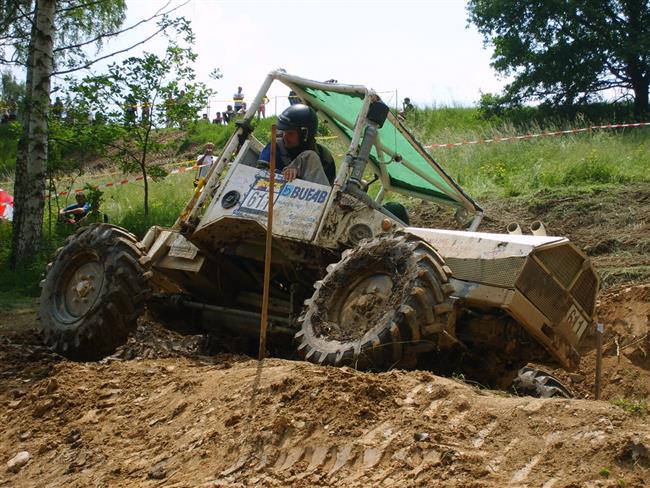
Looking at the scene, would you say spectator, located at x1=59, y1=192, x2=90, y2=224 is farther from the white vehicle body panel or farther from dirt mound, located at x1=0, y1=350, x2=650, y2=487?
dirt mound, located at x1=0, y1=350, x2=650, y2=487

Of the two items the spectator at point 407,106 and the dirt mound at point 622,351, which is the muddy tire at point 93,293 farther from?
the spectator at point 407,106

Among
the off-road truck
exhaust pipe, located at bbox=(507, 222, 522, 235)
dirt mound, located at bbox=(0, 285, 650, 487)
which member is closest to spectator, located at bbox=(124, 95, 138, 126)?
the off-road truck

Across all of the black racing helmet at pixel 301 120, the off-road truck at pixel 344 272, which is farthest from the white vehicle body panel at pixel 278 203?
the black racing helmet at pixel 301 120

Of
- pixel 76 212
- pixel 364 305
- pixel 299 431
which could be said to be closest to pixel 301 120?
pixel 364 305

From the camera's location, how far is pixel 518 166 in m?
15.8

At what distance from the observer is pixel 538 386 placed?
732 cm

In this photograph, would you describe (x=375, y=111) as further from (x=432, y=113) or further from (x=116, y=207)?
(x=432, y=113)

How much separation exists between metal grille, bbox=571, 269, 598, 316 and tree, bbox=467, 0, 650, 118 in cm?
1664

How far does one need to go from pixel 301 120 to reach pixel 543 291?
2590mm

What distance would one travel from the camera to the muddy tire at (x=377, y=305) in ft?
19.1

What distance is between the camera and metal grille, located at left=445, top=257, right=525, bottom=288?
604cm

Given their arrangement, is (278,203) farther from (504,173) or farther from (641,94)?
(641,94)

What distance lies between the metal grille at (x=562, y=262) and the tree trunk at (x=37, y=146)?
893 cm

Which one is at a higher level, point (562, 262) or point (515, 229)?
point (515, 229)
